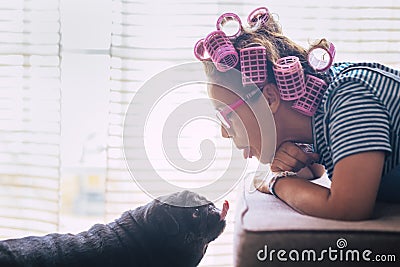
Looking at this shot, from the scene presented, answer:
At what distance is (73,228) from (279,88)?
95 centimetres

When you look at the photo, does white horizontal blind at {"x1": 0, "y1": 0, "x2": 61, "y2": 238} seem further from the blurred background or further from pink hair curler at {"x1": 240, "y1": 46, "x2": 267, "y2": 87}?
pink hair curler at {"x1": 240, "y1": 46, "x2": 267, "y2": 87}

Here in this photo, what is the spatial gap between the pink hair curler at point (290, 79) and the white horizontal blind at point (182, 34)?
1.71ft

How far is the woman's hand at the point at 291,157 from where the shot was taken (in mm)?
1023

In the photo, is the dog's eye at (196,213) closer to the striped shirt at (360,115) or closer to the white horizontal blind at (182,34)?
the striped shirt at (360,115)

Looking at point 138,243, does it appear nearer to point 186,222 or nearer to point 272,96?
point 186,222

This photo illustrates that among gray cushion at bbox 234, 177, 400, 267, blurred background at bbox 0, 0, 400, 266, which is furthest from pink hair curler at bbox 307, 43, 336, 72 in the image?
blurred background at bbox 0, 0, 400, 266

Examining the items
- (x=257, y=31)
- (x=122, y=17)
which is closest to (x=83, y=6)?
(x=122, y=17)

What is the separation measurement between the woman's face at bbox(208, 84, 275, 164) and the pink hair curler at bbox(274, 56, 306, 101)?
4 cm

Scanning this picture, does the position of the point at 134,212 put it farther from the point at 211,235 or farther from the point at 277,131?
the point at 277,131

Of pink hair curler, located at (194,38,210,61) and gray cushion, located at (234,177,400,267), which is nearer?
gray cushion, located at (234,177,400,267)

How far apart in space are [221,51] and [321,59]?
0.21 metres

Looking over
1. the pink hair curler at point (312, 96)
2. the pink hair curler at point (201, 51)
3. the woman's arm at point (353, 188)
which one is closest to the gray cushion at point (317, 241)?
the woman's arm at point (353, 188)

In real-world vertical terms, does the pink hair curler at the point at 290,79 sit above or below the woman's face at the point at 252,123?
above

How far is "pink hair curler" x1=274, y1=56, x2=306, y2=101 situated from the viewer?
0.97m
